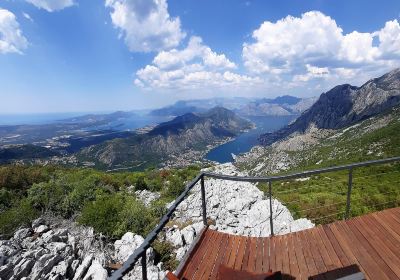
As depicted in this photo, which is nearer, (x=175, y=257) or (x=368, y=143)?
(x=175, y=257)

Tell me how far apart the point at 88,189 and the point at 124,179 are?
10796mm

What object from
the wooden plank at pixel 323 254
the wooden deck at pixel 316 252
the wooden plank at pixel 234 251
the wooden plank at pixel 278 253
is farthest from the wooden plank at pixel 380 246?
the wooden plank at pixel 234 251

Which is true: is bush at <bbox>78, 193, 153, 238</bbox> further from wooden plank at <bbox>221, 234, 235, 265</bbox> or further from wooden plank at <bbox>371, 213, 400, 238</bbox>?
wooden plank at <bbox>371, 213, 400, 238</bbox>

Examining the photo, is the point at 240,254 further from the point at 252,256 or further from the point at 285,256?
the point at 285,256

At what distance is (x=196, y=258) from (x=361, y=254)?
2738 millimetres

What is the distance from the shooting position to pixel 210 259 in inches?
220

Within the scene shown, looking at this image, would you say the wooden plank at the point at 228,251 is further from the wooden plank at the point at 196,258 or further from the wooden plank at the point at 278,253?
the wooden plank at the point at 278,253

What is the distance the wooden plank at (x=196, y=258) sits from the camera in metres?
5.13

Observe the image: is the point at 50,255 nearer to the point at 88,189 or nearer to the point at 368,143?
the point at 88,189

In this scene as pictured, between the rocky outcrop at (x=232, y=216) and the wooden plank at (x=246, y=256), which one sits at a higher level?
the wooden plank at (x=246, y=256)

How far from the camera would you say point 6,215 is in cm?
1301

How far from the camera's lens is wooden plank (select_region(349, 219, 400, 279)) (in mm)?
4799

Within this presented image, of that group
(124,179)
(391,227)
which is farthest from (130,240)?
(124,179)

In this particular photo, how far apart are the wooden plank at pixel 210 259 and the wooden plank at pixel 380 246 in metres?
2.65
